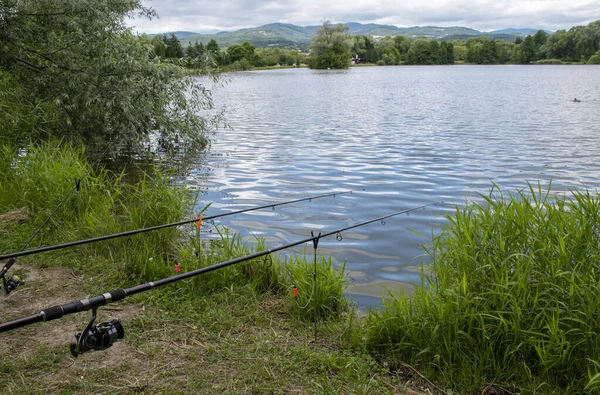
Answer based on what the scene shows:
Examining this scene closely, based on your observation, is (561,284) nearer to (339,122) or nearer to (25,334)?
(25,334)

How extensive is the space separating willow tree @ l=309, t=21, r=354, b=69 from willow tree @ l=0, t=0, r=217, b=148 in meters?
95.8

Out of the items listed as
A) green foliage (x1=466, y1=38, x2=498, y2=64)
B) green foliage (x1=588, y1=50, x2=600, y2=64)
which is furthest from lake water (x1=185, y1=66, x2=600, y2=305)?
green foliage (x1=466, y1=38, x2=498, y2=64)

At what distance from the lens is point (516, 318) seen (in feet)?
12.5

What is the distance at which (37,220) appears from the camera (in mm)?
6926

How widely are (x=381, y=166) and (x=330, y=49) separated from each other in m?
97.2

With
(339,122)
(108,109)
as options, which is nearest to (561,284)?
(108,109)

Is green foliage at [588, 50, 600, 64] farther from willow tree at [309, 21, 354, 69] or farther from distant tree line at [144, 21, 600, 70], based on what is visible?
willow tree at [309, 21, 354, 69]

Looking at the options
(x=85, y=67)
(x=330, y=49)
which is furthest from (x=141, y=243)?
(x=330, y=49)

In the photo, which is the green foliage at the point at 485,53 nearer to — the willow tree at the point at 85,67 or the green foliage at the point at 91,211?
the willow tree at the point at 85,67

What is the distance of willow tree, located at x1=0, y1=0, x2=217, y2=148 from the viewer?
33.5 feet

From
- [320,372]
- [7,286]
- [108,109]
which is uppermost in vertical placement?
[108,109]

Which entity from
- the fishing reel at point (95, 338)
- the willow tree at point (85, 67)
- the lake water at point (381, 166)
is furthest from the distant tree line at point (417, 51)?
the fishing reel at point (95, 338)

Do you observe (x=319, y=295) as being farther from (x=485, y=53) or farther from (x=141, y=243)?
(x=485, y=53)

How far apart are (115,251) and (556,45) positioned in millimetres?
122234
